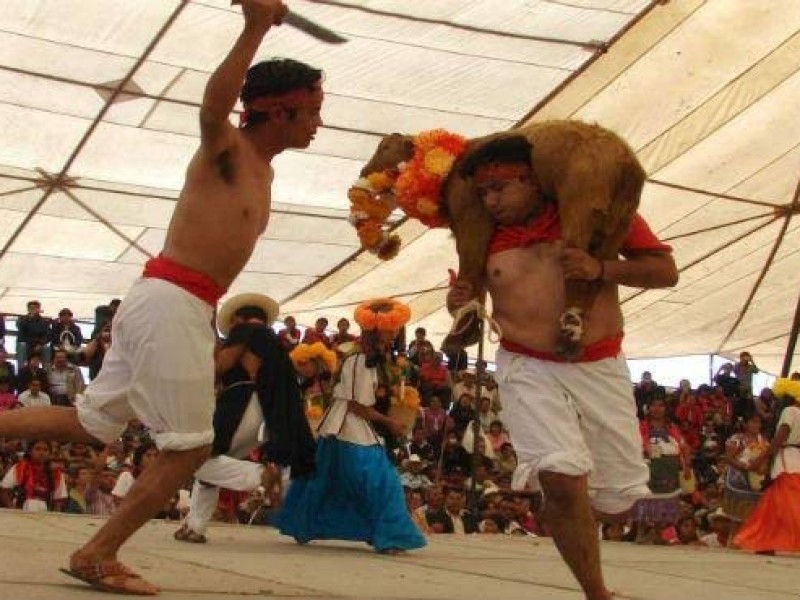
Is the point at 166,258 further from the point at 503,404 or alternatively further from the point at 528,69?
the point at 528,69

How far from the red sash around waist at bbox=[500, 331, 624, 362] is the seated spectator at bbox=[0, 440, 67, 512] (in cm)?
742

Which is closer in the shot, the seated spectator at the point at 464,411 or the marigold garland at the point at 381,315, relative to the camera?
the marigold garland at the point at 381,315

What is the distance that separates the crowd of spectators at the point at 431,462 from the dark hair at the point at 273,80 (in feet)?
17.4

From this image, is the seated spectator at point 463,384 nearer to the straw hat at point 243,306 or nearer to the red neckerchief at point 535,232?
the straw hat at point 243,306

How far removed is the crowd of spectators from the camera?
11383 mm

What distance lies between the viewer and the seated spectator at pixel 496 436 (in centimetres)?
1495

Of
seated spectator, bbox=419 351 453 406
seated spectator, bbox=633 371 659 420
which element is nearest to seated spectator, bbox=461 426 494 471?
seated spectator, bbox=419 351 453 406

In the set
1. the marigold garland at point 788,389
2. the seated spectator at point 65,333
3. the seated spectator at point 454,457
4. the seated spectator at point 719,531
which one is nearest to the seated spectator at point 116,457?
the seated spectator at point 65,333

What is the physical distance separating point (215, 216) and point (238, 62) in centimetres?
50

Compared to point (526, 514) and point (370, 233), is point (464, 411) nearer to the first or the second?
point (526, 514)

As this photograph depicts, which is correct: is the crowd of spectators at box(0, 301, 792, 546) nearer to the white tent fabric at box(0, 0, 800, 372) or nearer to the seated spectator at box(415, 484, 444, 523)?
the seated spectator at box(415, 484, 444, 523)

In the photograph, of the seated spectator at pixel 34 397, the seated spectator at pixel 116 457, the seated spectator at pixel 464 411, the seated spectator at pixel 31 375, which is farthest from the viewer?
the seated spectator at pixel 464 411

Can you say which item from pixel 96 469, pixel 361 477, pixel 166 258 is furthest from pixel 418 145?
pixel 96 469

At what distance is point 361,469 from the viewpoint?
795 centimetres
